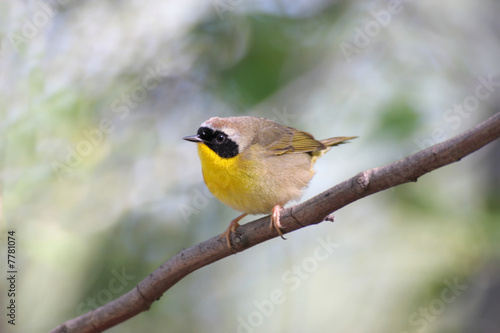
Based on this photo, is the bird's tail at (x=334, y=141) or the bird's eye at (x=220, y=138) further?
the bird's tail at (x=334, y=141)

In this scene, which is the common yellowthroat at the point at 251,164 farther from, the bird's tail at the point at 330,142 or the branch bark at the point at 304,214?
the branch bark at the point at 304,214

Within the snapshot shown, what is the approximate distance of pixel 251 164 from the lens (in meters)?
3.71

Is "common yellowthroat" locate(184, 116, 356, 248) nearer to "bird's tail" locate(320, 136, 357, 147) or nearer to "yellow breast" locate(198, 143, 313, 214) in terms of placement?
"yellow breast" locate(198, 143, 313, 214)

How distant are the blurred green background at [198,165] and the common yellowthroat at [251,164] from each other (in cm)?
55

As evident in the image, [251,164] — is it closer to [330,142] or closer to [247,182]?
[247,182]

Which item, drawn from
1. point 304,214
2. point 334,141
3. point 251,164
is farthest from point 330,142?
point 304,214

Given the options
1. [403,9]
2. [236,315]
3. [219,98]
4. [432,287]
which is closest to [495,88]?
[403,9]

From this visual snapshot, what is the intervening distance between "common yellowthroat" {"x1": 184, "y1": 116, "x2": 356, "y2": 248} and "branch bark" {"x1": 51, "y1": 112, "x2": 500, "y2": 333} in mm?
330

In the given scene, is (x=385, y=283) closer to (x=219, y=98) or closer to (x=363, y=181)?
(x=219, y=98)

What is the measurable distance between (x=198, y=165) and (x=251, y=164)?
4.32ft

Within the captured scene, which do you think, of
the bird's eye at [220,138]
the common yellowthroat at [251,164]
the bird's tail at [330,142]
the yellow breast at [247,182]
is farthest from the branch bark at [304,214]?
the bird's tail at [330,142]

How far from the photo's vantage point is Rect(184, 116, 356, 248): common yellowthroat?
363 centimetres

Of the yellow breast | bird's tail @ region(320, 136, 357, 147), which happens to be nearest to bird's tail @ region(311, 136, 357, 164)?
bird's tail @ region(320, 136, 357, 147)

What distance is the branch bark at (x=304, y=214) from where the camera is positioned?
2.03 m
